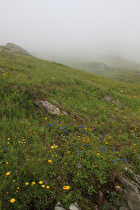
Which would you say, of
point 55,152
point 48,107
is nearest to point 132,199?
point 55,152

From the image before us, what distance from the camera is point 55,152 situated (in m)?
4.87

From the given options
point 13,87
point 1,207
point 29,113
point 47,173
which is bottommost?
point 1,207

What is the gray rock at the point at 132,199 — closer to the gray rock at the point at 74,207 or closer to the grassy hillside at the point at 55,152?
the grassy hillside at the point at 55,152

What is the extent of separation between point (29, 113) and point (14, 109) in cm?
78

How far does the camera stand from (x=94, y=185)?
13.4 feet

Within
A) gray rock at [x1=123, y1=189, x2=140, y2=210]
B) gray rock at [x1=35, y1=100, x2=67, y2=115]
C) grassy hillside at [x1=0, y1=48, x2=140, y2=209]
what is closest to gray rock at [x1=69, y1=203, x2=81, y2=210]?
grassy hillside at [x1=0, y1=48, x2=140, y2=209]

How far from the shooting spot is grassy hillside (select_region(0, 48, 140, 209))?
356cm

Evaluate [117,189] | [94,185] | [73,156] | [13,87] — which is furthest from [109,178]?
[13,87]

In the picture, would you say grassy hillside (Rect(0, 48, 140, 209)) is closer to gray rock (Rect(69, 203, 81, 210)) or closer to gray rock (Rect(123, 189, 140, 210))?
gray rock (Rect(69, 203, 81, 210))

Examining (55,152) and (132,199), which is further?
(55,152)

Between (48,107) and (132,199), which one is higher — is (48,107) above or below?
above

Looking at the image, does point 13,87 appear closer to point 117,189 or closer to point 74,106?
point 74,106

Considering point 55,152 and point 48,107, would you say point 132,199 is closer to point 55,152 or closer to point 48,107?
point 55,152

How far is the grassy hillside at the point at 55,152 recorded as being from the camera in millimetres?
3557
